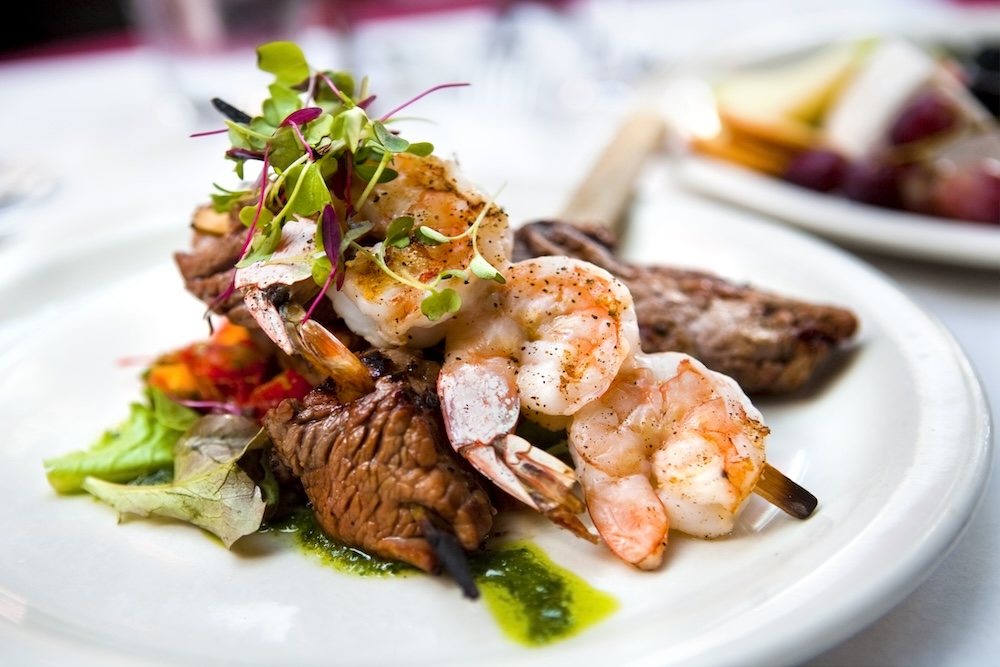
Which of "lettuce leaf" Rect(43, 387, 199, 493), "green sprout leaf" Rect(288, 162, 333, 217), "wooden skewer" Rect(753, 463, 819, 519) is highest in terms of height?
"green sprout leaf" Rect(288, 162, 333, 217)

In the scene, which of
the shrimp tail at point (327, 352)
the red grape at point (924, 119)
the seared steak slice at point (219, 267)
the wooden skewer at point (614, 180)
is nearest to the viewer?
the shrimp tail at point (327, 352)

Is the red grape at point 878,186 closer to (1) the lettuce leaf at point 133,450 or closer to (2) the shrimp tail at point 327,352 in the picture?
(2) the shrimp tail at point 327,352

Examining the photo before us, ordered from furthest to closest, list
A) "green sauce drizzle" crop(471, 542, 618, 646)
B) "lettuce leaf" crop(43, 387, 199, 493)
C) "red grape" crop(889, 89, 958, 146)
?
"red grape" crop(889, 89, 958, 146) < "lettuce leaf" crop(43, 387, 199, 493) < "green sauce drizzle" crop(471, 542, 618, 646)

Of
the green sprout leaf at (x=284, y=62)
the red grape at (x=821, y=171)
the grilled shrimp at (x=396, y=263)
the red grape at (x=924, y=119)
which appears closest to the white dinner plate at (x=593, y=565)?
the grilled shrimp at (x=396, y=263)

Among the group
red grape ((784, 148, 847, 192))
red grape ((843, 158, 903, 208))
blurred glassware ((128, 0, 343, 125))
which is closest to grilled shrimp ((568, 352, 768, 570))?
red grape ((843, 158, 903, 208))

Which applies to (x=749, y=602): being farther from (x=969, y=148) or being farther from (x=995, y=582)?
(x=969, y=148)

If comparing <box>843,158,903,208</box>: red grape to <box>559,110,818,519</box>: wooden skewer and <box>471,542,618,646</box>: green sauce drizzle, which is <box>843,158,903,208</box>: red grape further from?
<box>471,542,618,646</box>: green sauce drizzle
